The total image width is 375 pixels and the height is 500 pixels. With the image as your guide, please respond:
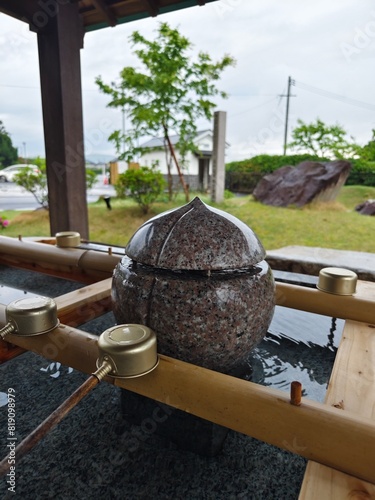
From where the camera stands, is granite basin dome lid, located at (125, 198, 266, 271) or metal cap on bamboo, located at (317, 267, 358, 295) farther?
metal cap on bamboo, located at (317, 267, 358, 295)

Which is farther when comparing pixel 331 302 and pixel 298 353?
pixel 298 353

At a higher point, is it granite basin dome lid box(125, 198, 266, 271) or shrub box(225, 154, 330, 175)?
shrub box(225, 154, 330, 175)

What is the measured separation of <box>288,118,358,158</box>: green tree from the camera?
35.1 ft

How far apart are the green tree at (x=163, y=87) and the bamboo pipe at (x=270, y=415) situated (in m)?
7.46

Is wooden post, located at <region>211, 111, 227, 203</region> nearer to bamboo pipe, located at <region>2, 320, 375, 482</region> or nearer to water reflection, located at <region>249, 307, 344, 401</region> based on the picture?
water reflection, located at <region>249, 307, 344, 401</region>

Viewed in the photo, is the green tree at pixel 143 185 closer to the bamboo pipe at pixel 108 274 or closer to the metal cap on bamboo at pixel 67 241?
the bamboo pipe at pixel 108 274

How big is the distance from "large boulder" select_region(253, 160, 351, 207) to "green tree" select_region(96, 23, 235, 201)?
114 inches

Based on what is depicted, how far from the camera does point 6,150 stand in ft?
26.2

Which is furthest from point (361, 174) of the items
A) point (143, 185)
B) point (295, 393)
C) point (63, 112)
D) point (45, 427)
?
point (45, 427)

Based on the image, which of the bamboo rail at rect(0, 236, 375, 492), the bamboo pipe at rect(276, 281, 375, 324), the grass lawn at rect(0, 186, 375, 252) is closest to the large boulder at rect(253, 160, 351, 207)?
the grass lawn at rect(0, 186, 375, 252)

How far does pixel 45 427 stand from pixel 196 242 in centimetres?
71

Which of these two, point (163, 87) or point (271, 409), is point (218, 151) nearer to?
point (163, 87)

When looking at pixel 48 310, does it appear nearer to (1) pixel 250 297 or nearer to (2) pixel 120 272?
(2) pixel 120 272

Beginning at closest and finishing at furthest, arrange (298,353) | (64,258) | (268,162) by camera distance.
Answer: (298,353)
(64,258)
(268,162)
